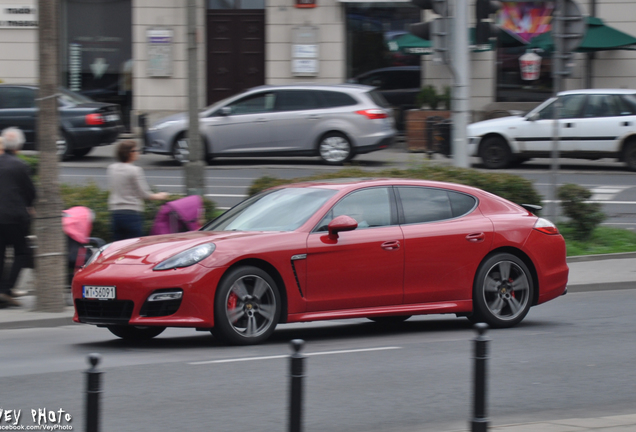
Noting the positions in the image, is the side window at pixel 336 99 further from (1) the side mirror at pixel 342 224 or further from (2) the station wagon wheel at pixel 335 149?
(1) the side mirror at pixel 342 224

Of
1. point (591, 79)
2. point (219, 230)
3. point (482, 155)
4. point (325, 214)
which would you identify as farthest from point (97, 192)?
point (591, 79)

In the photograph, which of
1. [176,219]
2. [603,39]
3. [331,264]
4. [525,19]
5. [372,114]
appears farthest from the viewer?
[525,19]

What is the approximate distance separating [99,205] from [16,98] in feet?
37.4

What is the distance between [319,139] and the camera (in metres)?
21.7

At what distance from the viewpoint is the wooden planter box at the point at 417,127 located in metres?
24.7

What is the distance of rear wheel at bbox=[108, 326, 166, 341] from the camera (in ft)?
26.9

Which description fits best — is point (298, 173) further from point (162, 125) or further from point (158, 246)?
point (158, 246)

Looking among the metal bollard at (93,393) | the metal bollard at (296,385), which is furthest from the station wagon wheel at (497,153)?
Answer: the metal bollard at (93,393)

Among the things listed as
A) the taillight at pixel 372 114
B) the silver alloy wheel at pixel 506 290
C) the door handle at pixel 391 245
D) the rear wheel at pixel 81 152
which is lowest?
the silver alloy wheel at pixel 506 290

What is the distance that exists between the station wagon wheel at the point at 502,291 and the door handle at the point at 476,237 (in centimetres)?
21

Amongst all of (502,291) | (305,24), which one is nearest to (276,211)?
(502,291)

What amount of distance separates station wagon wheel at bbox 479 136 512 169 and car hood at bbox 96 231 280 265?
1433cm

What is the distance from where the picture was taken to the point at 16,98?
71.3ft

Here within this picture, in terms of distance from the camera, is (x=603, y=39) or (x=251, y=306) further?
(x=603, y=39)
